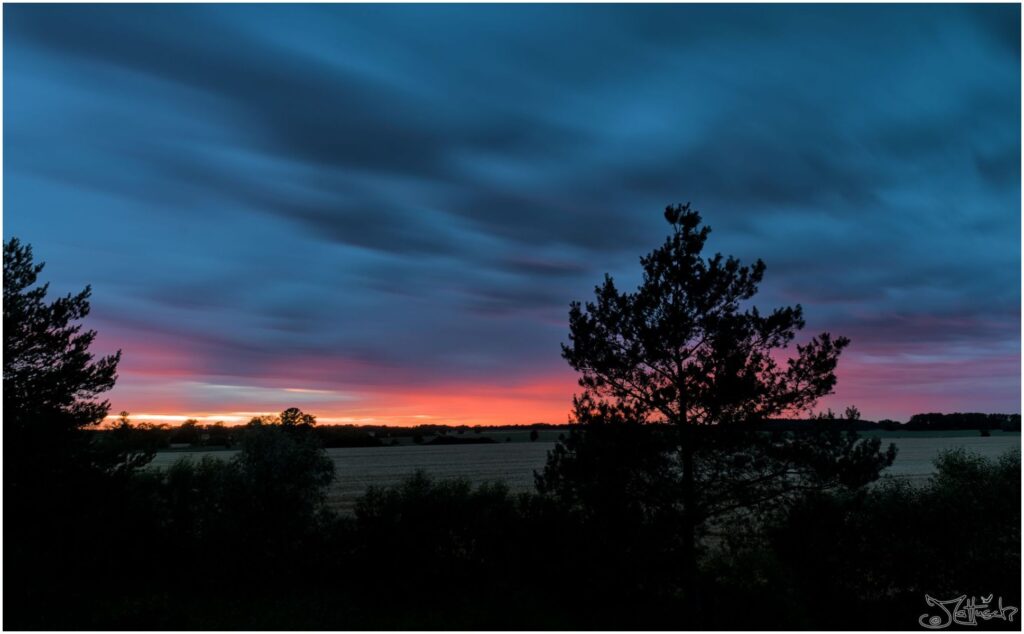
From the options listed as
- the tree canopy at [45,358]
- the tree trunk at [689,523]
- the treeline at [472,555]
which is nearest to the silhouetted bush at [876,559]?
the treeline at [472,555]

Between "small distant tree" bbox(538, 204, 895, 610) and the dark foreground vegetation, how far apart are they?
8 centimetres

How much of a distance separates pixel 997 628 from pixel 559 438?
671 inches

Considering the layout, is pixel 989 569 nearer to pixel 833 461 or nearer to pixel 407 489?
pixel 833 461

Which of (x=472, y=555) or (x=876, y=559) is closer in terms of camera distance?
(x=876, y=559)

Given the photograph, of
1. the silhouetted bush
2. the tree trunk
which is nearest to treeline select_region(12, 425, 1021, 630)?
the silhouetted bush

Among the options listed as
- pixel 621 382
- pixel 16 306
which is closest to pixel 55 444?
pixel 16 306

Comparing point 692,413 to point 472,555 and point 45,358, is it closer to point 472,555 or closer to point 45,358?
point 472,555

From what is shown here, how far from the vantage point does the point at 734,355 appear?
23.3 metres

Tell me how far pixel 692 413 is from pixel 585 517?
5935 millimetres

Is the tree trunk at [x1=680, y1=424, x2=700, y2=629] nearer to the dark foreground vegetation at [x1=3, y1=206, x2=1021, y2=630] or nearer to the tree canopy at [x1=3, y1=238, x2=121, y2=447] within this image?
the dark foreground vegetation at [x1=3, y1=206, x2=1021, y2=630]

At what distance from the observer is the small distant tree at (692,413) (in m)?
23.4

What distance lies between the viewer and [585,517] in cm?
2608

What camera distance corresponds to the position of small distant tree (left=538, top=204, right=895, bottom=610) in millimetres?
23438

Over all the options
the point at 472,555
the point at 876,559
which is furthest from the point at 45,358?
the point at 876,559
